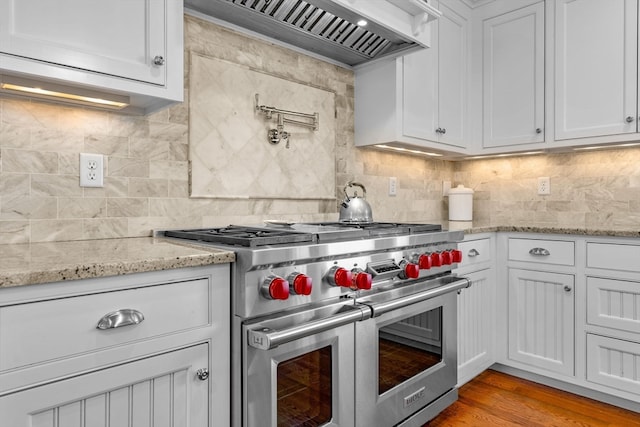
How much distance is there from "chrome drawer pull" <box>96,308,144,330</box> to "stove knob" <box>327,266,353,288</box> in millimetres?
592

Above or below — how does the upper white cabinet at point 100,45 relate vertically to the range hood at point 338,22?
below

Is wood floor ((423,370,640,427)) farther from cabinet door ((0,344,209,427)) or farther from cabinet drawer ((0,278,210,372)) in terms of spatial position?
cabinet drawer ((0,278,210,372))

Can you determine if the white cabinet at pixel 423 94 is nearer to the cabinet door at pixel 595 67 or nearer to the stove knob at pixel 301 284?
the cabinet door at pixel 595 67

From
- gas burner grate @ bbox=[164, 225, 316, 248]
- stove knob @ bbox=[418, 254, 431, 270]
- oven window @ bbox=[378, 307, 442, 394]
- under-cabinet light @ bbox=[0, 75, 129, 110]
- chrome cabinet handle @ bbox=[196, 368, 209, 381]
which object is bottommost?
oven window @ bbox=[378, 307, 442, 394]

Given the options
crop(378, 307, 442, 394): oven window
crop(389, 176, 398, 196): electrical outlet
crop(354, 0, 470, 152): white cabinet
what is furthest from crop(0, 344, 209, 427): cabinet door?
crop(389, 176, 398, 196): electrical outlet

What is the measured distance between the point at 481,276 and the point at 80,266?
2.13 metres

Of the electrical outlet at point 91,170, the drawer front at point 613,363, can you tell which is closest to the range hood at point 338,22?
the electrical outlet at point 91,170

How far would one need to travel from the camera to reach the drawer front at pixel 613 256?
209 centimetres

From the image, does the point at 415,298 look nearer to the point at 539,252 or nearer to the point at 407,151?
the point at 539,252

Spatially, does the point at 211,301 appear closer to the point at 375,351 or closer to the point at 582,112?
the point at 375,351

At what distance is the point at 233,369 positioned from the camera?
1190 mm

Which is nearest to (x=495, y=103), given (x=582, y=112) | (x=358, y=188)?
(x=582, y=112)

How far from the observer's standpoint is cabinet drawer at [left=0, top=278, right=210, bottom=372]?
84cm

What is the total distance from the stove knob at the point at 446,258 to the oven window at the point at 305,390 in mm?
756
